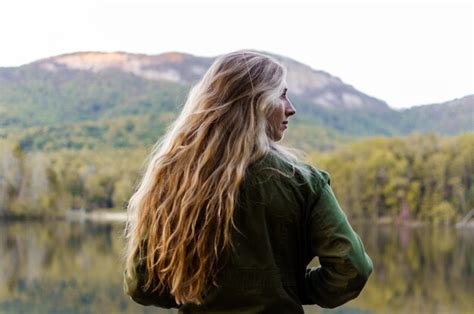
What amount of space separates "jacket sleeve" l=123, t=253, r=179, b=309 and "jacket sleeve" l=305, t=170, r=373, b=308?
23 centimetres

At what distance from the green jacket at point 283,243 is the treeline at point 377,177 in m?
26.9

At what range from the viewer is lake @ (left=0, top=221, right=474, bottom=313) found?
13531mm

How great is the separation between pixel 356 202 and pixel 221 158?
31068mm

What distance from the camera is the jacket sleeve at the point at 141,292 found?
3.13ft

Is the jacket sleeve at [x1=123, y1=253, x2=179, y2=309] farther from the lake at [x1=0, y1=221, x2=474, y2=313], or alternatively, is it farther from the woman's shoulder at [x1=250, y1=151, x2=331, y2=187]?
the lake at [x1=0, y1=221, x2=474, y2=313]

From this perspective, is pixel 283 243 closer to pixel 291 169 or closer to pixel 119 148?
pixel 291 169

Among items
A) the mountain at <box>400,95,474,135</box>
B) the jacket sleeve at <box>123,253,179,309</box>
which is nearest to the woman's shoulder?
the jacket sleeve at <box>123,253,179,309</box>

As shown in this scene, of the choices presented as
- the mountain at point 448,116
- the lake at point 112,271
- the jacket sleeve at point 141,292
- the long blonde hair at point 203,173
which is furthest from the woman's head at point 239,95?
the mountain at point 448,116

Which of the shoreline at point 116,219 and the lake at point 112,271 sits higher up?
the lake at point 112,271

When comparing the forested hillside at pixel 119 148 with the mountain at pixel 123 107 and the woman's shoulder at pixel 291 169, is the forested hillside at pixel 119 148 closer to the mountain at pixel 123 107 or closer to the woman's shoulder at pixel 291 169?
the mountain at pixel 123 107

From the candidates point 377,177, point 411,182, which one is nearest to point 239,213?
point 411,182

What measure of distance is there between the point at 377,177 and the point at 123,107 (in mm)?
23335

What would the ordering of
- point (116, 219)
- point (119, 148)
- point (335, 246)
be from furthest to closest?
point (119, 148), point (116, 219), point (335, 246)

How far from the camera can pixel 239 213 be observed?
882 mm
